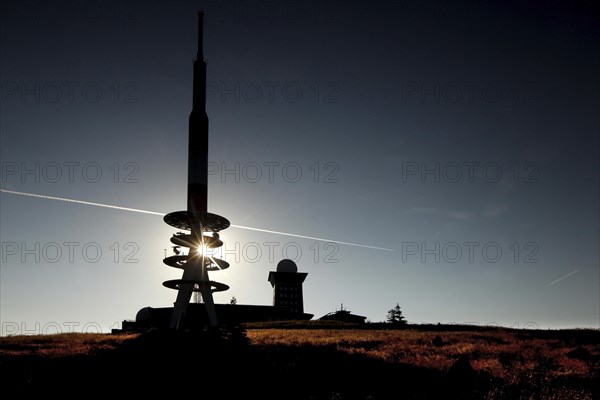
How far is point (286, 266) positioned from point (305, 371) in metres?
71.7

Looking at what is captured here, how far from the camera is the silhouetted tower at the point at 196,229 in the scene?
45.0 m

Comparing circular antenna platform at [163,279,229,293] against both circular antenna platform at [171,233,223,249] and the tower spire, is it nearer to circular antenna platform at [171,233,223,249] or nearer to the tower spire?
circular antenna platform at [171,233,223,249]

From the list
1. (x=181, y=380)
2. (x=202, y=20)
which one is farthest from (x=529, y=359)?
(x=202, y=20)

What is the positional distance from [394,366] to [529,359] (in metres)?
8.37

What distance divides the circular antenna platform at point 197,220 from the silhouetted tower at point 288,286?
129 feet

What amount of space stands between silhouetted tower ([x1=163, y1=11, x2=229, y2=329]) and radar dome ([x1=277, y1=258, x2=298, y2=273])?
130 feet

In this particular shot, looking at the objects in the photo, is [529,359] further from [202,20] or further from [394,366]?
[202,20]

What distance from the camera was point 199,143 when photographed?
50281 mm

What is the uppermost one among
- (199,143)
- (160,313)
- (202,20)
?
(202,20)

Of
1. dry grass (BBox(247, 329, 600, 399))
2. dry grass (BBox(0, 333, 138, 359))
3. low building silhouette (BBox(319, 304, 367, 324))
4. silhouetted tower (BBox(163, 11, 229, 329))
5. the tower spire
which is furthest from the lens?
low building silhouette (BBox(319, 304, 367, 324))

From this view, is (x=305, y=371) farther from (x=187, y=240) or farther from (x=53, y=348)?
(x=187, y=240)

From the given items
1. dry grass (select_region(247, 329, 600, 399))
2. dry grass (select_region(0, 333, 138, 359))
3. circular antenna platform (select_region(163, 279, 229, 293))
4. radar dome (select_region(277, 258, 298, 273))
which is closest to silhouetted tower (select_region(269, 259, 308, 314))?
radar dome (select_region(277, 258, 298, 273))

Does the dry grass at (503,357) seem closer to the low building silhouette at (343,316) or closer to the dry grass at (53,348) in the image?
the dry grass at (53,348)

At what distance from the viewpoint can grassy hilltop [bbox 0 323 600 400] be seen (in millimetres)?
15250
